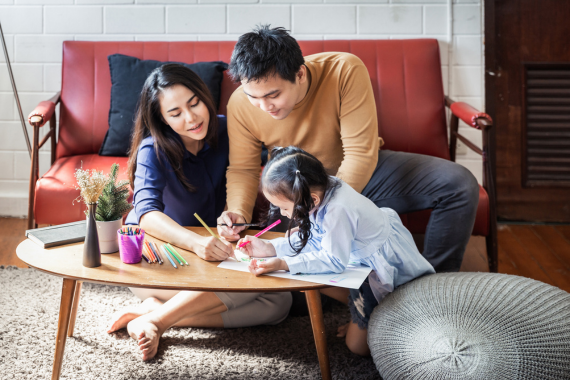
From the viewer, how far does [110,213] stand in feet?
4.59

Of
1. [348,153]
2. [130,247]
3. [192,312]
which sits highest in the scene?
[348,153]

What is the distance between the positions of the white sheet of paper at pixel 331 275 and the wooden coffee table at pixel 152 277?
20 mm

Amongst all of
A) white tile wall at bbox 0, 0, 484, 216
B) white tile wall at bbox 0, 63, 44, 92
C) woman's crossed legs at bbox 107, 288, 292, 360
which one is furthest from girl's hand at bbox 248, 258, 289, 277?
white tile wall at bbox 0, 63, 44, 92

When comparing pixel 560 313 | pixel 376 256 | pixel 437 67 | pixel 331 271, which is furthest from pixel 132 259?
pixel 437 67

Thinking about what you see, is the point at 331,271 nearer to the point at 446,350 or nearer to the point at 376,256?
the point at 376,256

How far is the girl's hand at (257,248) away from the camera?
1.41 m

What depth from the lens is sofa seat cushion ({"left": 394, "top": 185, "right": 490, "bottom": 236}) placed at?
1924 mm

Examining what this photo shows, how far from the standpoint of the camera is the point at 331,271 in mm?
1307

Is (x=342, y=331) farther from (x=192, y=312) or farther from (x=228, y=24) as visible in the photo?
(x=228, y=24)

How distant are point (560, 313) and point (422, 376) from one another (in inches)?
13.2

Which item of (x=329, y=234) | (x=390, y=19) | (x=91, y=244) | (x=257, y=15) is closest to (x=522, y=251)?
(x=390, y=19)

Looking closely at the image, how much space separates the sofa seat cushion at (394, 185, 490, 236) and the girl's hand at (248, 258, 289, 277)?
0.82 m

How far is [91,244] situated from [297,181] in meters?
0.54

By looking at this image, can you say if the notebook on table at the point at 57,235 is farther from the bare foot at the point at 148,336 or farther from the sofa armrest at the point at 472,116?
the sofa armrest at the point at 472,116
